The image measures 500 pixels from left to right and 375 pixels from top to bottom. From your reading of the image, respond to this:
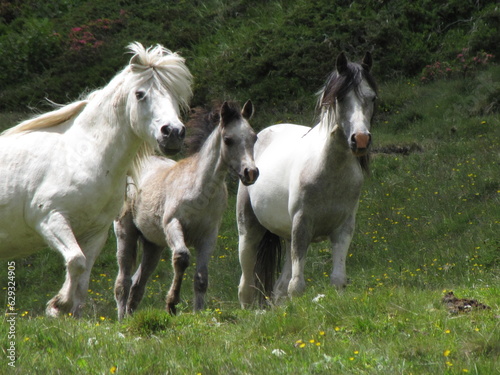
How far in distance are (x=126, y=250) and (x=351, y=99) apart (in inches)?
142

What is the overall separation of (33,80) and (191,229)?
13062mm

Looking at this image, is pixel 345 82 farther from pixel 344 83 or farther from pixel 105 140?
pixel 105 140

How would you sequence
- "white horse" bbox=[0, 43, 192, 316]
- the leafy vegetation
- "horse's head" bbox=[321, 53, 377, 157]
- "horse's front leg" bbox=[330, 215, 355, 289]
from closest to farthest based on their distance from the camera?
1. the leafy vegetation
2. "white horse" bbox=[0, 43, 192, 316]
3. "horse's head" bbox=[321, 53, 377, 157]
4. "horse's front leg" bbox=[330, 215, 355, 289]

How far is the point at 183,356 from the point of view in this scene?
16.3 feet

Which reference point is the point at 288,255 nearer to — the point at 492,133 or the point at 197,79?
the point at 492,133

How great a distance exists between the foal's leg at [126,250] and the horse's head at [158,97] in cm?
274

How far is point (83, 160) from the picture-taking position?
668cm

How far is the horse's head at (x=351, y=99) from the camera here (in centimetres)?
697

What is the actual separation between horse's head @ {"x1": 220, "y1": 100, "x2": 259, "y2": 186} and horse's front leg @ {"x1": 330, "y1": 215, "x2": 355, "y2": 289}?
3.35 feet

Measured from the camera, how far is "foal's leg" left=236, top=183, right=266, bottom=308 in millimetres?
A: 8961

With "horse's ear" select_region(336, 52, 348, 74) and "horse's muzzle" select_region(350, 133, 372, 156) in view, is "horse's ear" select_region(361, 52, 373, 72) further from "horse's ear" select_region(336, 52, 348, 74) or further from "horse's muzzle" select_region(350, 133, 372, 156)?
"horse's muzzle" select_region(350, 133, 372, 156)

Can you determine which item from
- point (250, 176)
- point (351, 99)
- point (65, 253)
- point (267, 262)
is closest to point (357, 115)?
point (351, 99)

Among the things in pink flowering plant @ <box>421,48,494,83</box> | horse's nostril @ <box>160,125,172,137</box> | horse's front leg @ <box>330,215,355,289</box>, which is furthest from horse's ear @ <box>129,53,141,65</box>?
pink flowering plant @ <box>421,48,494,83</box>

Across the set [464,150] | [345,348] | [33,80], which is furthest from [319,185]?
[33,80]
